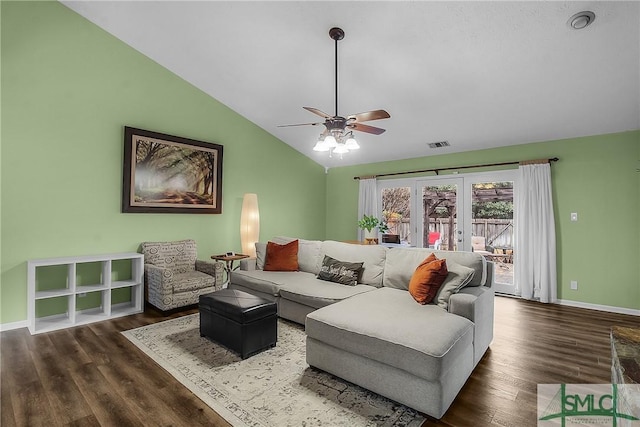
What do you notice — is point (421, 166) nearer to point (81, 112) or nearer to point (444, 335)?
point (444, 335)

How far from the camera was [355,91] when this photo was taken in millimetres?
4375

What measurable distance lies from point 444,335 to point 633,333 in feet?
4.05

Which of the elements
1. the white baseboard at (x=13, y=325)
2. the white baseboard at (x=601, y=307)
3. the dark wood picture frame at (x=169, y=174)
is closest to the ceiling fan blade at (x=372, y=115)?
→ the dark wood picture frame at (x=169, y=174)

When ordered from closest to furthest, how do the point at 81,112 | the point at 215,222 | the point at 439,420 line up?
the point at 439,420
the point at 81,112
the point at 215,222

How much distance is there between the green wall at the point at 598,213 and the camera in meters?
4.17

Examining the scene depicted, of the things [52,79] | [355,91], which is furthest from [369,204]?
[52,79]

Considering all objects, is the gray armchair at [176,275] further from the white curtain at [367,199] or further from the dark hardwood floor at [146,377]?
the white curtain at [367,199]

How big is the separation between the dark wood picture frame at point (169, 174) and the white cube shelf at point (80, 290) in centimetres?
82

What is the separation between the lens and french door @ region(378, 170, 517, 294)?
518 cm

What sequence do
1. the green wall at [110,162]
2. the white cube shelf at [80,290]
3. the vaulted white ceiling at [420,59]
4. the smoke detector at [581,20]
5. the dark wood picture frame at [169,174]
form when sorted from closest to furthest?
the smoke detector at [581,20] < the vaulted white ceiling at [420,59] < the white cube shelf at [80,290] < the green wall at [110,162] < the dark wood picture frame at [169,174]

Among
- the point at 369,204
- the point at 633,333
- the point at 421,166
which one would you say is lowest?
the point at 633,333

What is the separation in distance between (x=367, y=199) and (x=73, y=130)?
497cm

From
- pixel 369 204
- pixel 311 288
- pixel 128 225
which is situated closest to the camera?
pixel 311 288

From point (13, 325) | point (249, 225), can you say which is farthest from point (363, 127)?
point (13, 325)
